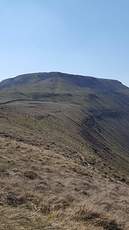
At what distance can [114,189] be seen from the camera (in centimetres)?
2245

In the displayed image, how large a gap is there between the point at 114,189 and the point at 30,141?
14.1 metres

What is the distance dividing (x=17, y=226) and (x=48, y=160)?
46.9 ft

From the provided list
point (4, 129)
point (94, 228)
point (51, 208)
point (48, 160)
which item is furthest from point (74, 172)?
point (4, 129)

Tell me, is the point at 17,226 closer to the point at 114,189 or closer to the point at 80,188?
the point at 80,188

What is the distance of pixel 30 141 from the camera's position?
116ft

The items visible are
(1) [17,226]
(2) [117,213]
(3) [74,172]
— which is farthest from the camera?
(3) [74,172]

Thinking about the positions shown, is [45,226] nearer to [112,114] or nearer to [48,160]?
[48,160]

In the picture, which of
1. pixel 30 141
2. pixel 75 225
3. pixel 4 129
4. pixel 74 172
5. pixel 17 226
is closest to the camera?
pixel 17 226

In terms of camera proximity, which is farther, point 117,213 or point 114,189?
point 114,189

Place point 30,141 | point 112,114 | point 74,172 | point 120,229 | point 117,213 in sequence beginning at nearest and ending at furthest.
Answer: point 120,229 < point 117,213 < point 74,172 < point 30,141 < point 112,114

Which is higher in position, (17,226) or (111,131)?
(17,226)

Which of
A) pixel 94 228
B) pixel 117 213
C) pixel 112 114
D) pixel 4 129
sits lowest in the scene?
pixel 112 114

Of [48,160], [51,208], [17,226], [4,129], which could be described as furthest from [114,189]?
[4,129]

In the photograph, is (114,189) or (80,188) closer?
(80,188)
